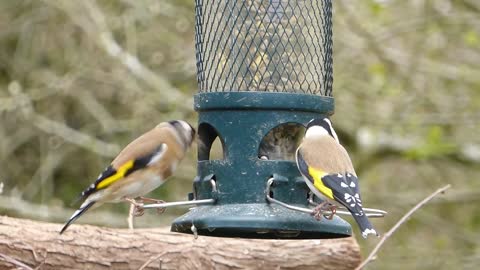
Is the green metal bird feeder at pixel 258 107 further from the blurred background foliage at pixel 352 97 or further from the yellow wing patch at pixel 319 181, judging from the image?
the blurred background foliage at pixel 352 97

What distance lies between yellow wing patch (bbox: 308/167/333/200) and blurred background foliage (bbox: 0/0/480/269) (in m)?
4.60

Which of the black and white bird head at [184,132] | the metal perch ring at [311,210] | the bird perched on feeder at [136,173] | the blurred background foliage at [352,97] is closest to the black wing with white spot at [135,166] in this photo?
the bird perched on feeder at [136,173]

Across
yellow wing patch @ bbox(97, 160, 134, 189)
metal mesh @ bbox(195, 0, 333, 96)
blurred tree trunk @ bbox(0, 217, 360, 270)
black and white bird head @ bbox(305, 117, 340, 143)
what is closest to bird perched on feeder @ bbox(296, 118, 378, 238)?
black and white bird head @ bbox(305, 117, 340, 143)

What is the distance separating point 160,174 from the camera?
6059 millimetres

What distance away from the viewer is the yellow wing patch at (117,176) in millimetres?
6031

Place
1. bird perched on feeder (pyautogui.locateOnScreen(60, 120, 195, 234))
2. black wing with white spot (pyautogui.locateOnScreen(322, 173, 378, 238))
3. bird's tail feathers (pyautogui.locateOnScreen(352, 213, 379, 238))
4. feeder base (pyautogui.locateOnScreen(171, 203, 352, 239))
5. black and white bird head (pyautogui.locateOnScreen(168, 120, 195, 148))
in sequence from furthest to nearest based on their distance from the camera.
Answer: black and white bird head (pyautogui.locateOnScreen(168, 120, 195, 148)) → bird perched on feeder (pyautogui.locateOnScreen(60, 120, 195, 234)) → feeder base (pyautogui.locateOnScreen(171, 203, 352, 239)) → black wing with white spot (pyautogui.locateOnScreen(322, 173, 378, 238)) → bird's tail feathers (pyautogui.locateOnScreen(352, 213, 379, 238))

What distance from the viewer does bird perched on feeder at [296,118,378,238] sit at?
523 centimetres

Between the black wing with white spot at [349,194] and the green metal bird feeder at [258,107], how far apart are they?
264mm

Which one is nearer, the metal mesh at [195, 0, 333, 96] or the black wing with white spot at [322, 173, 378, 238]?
the black wing with white spot at [322, 173, 378, 238]

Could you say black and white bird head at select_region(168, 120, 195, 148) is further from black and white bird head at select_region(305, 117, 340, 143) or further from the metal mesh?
black and white bird head at select_region(305, 117, 340, 143)

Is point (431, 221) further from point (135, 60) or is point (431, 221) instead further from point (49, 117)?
point (49, 117)

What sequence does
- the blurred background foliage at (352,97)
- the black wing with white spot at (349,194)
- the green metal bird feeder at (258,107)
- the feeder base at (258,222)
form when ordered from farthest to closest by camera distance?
the blurred background foliage at (352,97) → the green metal bird feeder at (258,107) → the feeder base at (258,222) → the black wing with white spot at (349,194)

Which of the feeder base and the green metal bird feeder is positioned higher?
the green metal bird feeder

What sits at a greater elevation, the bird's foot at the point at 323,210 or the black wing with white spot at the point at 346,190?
the black wing with white spot at the point at 346,190
